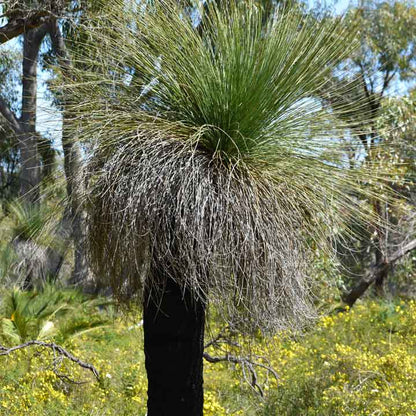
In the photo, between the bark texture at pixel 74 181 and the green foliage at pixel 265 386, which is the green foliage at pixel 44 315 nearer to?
the green foliage at pixel 265 386

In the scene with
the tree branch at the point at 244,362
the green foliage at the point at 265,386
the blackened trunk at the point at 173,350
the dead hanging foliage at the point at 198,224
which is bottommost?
the green foliage at the point at 265,386

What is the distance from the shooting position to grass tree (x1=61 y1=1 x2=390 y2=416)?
2.71 meters

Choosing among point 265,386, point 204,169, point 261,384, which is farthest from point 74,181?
point 261,384

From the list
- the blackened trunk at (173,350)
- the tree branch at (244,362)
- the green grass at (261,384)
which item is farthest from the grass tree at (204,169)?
the green grass at (261,384)

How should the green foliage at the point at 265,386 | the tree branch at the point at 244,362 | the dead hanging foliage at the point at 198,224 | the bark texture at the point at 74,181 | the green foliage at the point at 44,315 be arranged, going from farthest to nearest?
the green foliage at the point at 44,315
the green foliage at the point at 265,386
the tree branch at the point at 244,362
the bark texture at the point at 74,181
the dead hanging foliage at the point at 198,224

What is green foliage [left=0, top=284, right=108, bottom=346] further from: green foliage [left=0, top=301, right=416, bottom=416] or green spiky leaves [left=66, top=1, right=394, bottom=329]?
green spiky leaves [left=66, top=1, right=394, bottom=329]

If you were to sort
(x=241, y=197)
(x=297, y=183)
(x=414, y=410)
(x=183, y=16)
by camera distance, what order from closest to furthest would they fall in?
1. (x=241, y=197)
2. (x=297, y=183)
3. (x=183, y=16)
4. (x=414, y=410)

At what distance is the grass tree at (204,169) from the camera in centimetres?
271

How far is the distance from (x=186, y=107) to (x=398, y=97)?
8707mm

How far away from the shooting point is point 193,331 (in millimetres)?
3076

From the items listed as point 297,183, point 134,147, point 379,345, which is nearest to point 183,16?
point 134,147

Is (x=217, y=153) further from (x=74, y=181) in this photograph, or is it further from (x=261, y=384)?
(x=261, y=384)

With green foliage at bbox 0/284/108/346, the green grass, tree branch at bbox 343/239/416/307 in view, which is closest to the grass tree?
the green grass

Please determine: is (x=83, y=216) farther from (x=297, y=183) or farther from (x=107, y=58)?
(x=297, y=183)
